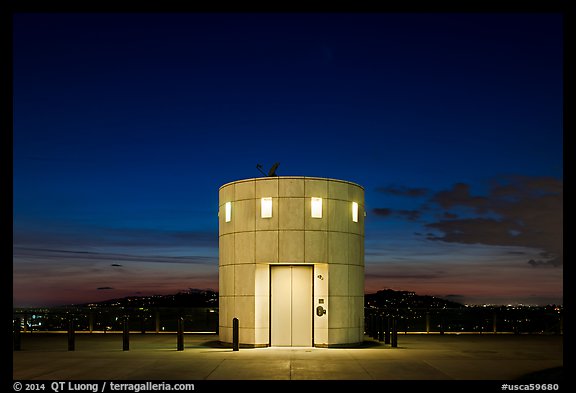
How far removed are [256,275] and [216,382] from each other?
810 cm

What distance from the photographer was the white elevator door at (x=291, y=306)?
21234 mm

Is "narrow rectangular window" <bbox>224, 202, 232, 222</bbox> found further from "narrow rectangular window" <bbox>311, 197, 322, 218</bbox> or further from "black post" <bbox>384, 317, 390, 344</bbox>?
"black post" <bbox>384, 317, 390, 344</bbox>

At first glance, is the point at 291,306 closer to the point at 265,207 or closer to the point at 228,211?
the point at 265,207

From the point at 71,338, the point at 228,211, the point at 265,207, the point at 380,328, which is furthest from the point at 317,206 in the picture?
the point at 71,338

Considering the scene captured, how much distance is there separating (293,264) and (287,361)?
194 inches

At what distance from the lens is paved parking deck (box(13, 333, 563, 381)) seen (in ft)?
47.6

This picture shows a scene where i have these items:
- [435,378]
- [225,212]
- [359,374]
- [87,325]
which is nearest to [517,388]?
[435,378]

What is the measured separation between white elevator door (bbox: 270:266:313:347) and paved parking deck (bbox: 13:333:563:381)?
34.6 inches

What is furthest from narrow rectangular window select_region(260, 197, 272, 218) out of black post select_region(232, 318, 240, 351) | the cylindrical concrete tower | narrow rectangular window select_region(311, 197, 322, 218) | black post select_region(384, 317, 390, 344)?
black post select_region(384, 317, 390, 344)

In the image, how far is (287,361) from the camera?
1708cm

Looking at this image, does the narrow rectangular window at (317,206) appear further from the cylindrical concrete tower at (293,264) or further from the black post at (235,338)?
the black post at (235,338)

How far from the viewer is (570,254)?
27.8 feet

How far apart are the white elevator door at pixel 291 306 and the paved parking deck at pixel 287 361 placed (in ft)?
2.88

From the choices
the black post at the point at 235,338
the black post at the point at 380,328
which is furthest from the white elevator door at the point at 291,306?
the black post at the point at 380,328
